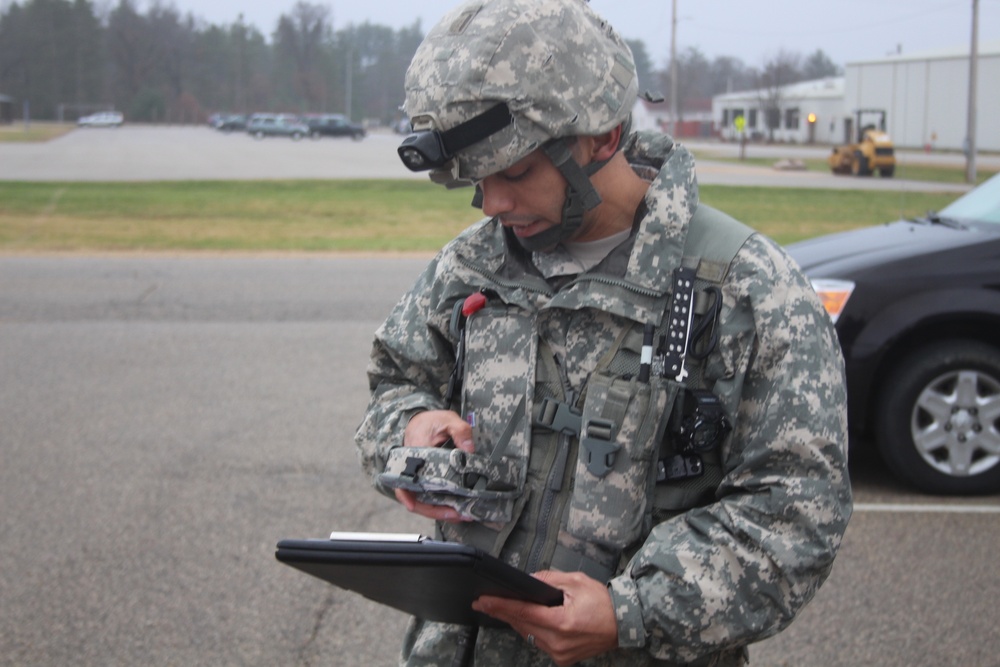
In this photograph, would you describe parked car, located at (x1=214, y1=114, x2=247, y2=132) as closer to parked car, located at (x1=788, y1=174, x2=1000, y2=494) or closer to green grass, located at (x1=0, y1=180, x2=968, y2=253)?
green grass, located at (x1=0, y1=180, x2=968, y2=253)

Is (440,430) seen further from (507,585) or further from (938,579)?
(938,579)

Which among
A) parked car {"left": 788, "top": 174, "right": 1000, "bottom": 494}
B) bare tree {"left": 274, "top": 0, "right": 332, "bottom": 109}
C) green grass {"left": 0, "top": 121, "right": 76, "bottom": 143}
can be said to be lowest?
parked car {"left": 788, "top": 174, "right": 1000, "bottom": 494}

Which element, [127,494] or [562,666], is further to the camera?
[127,494]

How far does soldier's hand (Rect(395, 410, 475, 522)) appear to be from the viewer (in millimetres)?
1927

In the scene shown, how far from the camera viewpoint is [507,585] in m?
1.69

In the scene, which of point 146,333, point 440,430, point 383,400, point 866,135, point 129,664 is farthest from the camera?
point 866,135

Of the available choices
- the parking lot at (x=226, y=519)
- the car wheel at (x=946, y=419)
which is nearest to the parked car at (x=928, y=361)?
the car wheel at (x=946, y=419)

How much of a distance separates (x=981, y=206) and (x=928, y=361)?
133 cm

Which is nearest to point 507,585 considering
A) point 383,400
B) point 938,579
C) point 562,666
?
point 562,666

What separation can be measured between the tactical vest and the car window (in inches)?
192

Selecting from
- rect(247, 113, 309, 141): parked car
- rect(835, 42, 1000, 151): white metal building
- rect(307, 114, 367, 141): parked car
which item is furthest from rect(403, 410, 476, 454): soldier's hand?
rect(247, 113, 309, 141): parked car

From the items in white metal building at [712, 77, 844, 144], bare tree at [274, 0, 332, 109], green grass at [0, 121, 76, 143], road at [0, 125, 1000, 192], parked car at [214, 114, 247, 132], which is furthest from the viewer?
bare tree at [274, 0, 332, 109]

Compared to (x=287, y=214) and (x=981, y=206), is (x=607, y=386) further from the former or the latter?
(x=287, y=214)

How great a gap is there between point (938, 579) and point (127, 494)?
3.64 metres
